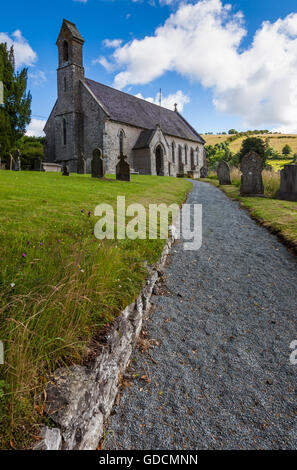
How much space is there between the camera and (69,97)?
88.0 ft

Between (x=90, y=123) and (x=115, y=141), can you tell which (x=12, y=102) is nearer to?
(x=90, y=123)

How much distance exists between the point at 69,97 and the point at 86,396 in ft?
98.2

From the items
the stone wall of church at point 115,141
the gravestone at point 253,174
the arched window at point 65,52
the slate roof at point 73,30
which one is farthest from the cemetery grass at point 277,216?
the arched window at point 65,52

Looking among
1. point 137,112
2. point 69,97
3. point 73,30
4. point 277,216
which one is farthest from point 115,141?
point 277,216

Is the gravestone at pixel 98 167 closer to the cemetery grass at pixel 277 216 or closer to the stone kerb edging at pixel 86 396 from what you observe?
the cemetery grass at pixel 277 216

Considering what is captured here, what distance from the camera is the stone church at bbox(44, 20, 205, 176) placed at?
85.8 feet

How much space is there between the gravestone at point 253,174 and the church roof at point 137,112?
18.6 metres

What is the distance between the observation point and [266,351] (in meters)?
2.80

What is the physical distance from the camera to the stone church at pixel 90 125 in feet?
85.8

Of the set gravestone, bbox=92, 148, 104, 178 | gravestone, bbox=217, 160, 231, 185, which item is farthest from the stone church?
gravestone, bbox=217, 160, 231, 185

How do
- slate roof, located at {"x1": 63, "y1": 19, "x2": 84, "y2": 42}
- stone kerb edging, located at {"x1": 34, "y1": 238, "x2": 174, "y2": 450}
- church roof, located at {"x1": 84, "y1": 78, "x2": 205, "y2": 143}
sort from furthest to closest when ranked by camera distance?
church roof, located at {"x1": 84, "y1": 78, "x2": 205, "y2": 143} < slate roof, located at {"x1": 63, "y1": 19, "x2": 84, "y2": 42} < stone kerb edging, located at {"x1": 34, "y1": 238, "x2": 174, "y2": 450}

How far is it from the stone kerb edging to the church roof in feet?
90.2

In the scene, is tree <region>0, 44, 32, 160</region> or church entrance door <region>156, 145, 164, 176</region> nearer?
tree <region>0, 44, 32, 160</region>

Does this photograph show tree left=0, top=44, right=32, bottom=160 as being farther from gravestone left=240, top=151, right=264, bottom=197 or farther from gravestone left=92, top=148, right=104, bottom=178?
gravestone left=240, top=151, right=264, bottom=197
